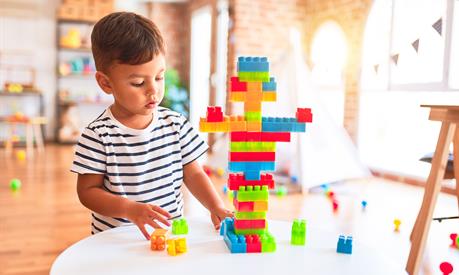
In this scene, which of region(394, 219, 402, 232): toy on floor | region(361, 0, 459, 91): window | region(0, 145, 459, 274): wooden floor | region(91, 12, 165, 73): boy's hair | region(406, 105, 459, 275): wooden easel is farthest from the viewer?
region(361, 0, 459, 91): window

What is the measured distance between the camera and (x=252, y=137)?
76 cm

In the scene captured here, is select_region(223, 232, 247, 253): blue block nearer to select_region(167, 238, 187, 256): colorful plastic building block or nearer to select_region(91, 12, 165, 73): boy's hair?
select_region(167, 238, 187, 256): colorful plastic building block

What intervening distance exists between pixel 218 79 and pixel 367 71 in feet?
7.36

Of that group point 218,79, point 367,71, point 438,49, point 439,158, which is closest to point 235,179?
point 439,158

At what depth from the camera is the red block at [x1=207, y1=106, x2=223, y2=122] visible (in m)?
0.74

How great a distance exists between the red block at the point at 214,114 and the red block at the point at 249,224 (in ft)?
0.56

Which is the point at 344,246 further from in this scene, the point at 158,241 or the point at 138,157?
the point at 138,157

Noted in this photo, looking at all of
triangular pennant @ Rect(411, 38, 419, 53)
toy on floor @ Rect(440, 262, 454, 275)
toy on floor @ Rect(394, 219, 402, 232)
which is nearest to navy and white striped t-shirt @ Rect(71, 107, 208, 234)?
toy on floor @ Rect(440, 262, 454, 275)

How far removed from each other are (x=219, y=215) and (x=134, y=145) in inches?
9.5

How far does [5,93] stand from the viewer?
6727mm

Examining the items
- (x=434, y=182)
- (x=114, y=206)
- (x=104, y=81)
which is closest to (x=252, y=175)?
(x=114, y=206)

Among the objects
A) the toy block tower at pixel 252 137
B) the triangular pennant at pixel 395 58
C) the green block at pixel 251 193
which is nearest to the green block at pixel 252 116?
the toy block tower at pixel 252 137

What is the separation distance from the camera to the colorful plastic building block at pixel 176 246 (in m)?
0.72

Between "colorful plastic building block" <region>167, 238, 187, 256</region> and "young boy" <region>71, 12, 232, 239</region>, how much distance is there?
2.7 inches
